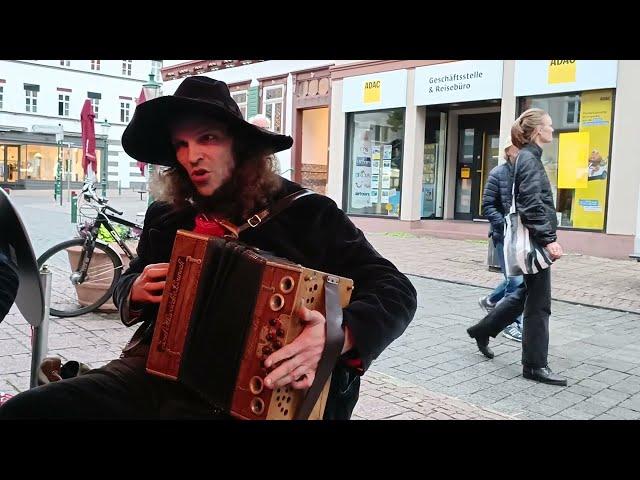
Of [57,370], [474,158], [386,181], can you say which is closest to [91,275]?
[57,370]

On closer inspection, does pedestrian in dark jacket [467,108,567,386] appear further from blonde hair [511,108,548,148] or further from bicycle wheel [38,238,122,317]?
bicycle wheel [38,238,122,317]

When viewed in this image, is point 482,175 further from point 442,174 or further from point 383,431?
point 383,431

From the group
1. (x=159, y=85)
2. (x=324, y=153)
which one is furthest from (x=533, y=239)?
(x=324, y=153)

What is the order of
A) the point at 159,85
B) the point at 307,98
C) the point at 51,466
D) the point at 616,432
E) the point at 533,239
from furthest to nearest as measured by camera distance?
the point at 307,98
the point at 159,85
the point at 533,239
the point at 616,432
the point at 51,466

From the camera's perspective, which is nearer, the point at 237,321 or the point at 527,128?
the point at 237,321

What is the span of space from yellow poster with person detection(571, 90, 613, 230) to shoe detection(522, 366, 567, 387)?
7476 millimetres

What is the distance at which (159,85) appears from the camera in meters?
7.55

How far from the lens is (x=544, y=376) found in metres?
4.27

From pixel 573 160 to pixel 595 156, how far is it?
381mm

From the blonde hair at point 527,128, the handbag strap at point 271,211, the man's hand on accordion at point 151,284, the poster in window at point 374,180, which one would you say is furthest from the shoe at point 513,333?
the poster in window at point 374,180

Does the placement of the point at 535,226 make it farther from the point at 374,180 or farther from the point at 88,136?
the point at 374,180

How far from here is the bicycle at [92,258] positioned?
5574 mm
